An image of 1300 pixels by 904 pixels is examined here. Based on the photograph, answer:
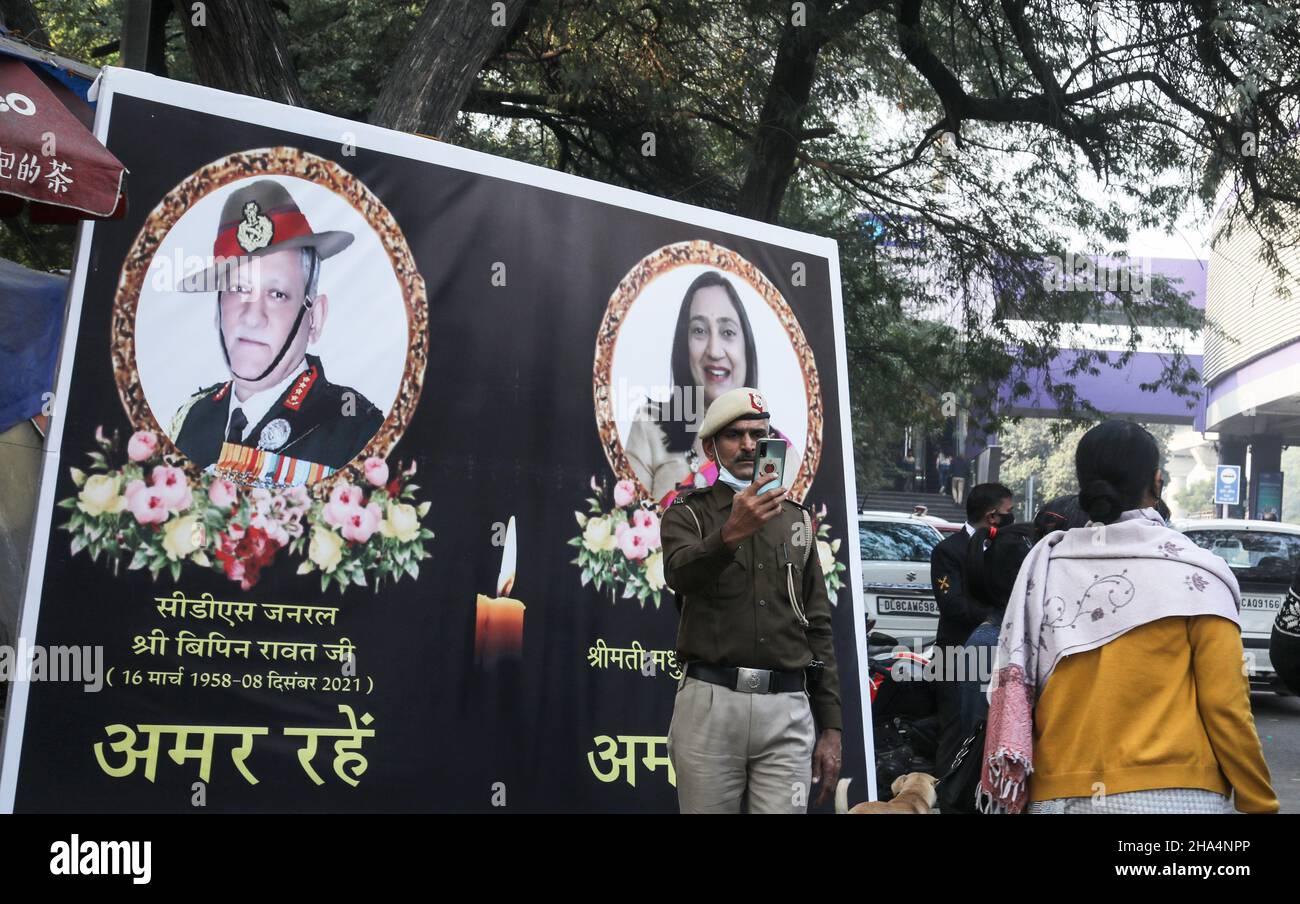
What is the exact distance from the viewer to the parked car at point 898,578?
12891mm

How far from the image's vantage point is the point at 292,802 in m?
4.78

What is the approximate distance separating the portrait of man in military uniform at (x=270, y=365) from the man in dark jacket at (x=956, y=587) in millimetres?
3567

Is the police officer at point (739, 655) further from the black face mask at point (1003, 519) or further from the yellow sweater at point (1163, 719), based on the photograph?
the black face mask at point (1003, 519)

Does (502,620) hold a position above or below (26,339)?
below

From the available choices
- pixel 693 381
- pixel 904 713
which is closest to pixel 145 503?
pixel 693 381

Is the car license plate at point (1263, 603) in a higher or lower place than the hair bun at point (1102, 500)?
higher

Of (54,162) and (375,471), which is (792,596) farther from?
(54,162)

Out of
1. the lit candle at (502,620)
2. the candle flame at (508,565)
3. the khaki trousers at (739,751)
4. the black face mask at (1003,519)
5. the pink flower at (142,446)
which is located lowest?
the khaki trousers at (739,751)

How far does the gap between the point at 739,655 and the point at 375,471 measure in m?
1.80

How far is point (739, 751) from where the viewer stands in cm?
414

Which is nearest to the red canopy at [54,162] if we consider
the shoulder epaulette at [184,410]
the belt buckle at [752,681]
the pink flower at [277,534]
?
the shoulder epaulette at [184,410]

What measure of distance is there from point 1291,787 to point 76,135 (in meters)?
8.55

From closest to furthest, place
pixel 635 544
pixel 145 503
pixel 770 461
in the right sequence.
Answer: pixel 770 461 < pixel 145 503 < pixel 635 544

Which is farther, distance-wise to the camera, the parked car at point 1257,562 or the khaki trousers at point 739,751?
the parked car at point 1257,562
